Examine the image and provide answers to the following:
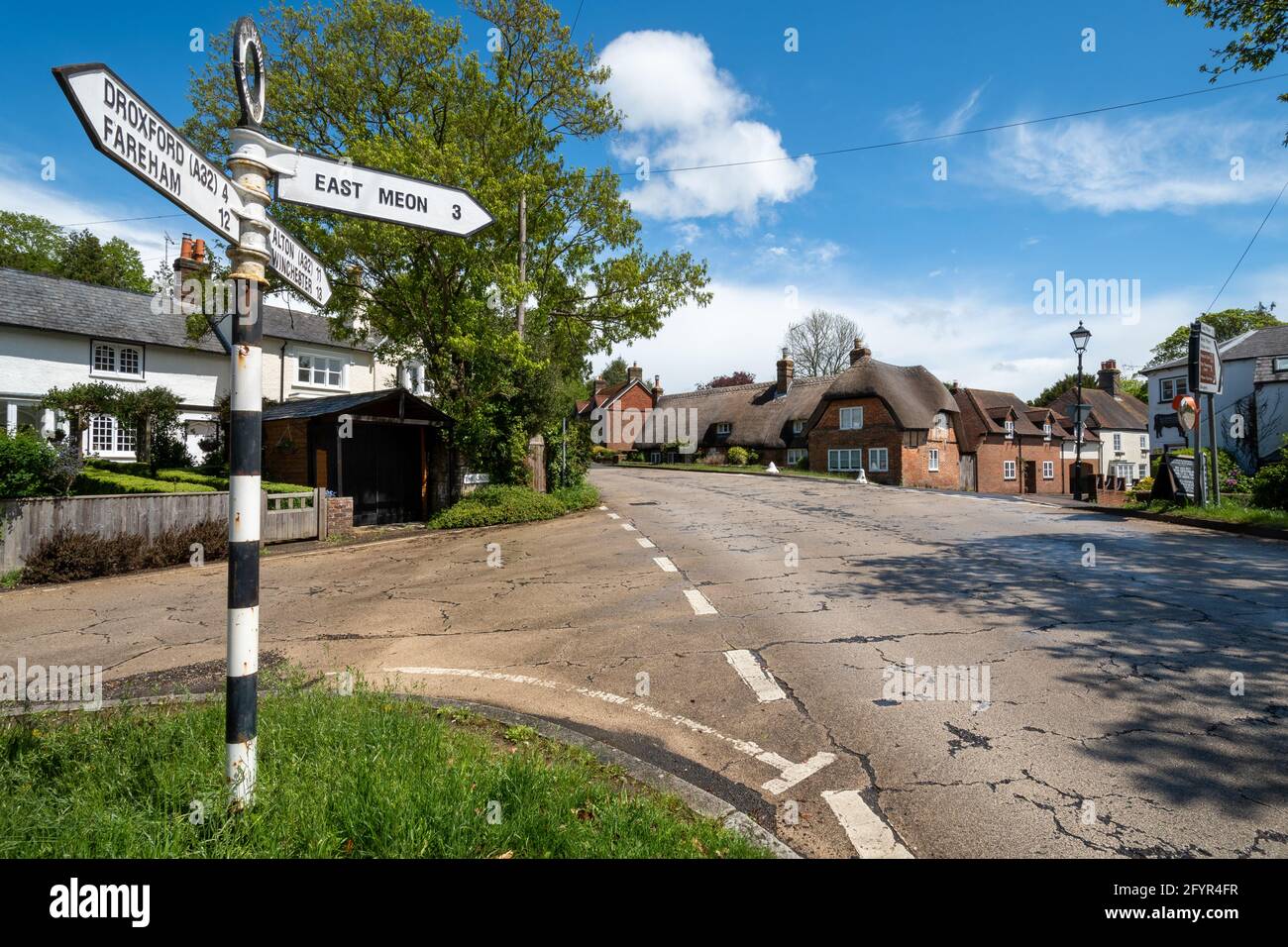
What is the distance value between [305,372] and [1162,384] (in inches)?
2149

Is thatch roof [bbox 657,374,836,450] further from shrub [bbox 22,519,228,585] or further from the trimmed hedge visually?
shrub [bbox 22,519,228,585]

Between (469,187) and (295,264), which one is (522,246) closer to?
(469,187)

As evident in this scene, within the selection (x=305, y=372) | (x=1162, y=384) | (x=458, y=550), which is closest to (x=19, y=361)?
(x=305, y=372)

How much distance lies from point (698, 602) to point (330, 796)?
5.10m

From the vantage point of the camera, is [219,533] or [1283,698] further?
Result: [219,533]

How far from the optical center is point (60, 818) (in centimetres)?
257

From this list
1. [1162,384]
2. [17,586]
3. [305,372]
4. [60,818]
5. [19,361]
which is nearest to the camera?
[60,818]

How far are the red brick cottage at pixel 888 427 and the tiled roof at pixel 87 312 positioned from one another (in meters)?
32.6

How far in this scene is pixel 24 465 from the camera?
1070 centimetres

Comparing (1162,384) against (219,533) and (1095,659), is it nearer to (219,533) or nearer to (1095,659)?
(1095,659)

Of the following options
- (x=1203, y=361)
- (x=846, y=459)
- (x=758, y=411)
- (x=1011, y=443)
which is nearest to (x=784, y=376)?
(x=758, y=411)

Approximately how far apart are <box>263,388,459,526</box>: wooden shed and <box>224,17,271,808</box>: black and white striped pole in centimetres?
1599

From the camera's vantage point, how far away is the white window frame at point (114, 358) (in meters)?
25.9
